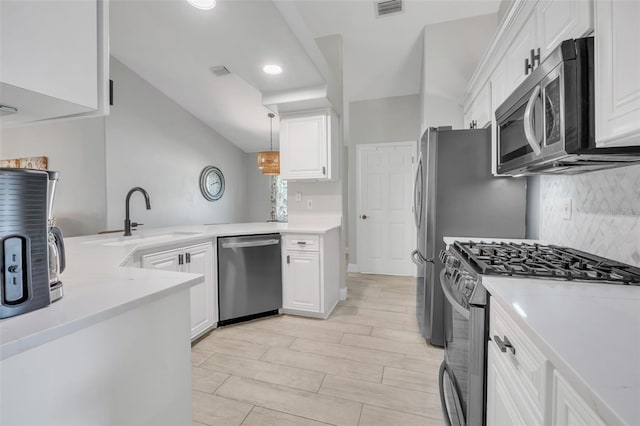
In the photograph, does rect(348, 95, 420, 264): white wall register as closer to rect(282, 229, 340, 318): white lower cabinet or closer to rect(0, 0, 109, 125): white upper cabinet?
rect(282, 229, 340, 318): white lower cabinet

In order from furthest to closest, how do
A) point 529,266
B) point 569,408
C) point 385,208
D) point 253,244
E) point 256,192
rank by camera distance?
1. point 256,192
2. point 385,208
3. point 253,244
4. point 529,266
5. point 569,408

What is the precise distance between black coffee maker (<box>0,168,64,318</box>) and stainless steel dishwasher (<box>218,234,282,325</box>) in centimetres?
189

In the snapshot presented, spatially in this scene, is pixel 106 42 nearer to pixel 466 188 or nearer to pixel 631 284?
pixel 631 284

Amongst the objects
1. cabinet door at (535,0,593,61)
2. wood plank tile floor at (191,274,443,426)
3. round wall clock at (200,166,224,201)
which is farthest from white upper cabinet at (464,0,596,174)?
round wall clock at (200,166,224,201)

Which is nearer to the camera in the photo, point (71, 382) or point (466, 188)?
point (71, 382)

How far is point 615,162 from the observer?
45.4 inches

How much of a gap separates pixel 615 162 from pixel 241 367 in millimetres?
2366

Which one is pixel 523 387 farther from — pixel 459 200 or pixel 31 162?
pixel 31 162

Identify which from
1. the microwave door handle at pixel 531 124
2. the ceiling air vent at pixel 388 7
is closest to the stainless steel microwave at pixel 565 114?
the microwave door handle at pixel 531 124

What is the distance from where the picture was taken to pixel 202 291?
7.87ft

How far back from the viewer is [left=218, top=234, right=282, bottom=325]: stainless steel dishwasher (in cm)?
258

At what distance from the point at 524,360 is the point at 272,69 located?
97.8 inches

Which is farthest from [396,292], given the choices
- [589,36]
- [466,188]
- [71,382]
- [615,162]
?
[71,382]

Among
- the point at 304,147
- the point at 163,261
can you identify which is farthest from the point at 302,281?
the point at 304,147
